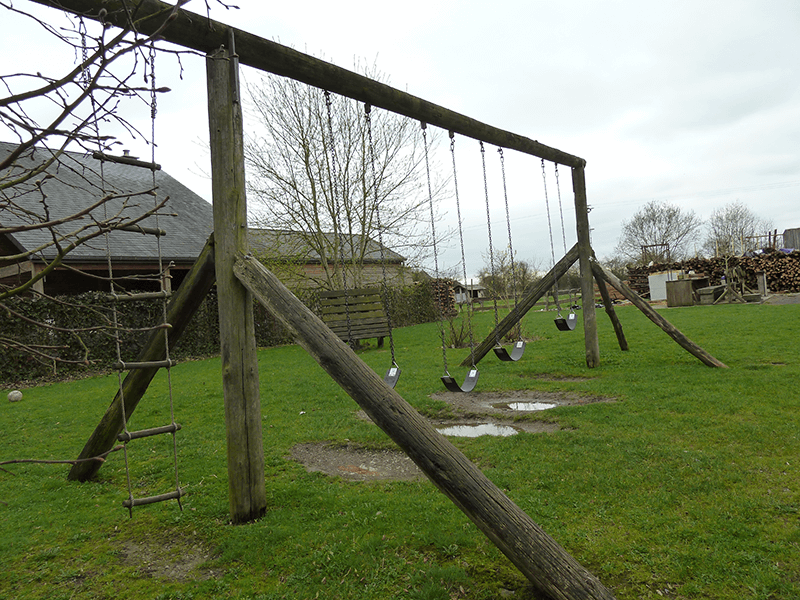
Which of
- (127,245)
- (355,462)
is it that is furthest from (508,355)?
(127,245)

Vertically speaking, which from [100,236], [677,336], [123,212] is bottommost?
[677,336]

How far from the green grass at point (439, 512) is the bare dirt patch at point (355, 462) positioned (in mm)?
169

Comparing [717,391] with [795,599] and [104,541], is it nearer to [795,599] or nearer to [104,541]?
[795,599]

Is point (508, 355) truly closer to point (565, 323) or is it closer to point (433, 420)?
point (433, 420)

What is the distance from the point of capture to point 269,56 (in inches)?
130

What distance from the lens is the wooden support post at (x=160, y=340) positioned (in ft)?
11.3

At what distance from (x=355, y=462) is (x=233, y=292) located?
2.01 meters

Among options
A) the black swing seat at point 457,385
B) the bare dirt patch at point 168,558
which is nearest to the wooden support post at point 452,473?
the bare dirt patch at point 168,558

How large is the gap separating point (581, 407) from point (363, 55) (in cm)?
1182

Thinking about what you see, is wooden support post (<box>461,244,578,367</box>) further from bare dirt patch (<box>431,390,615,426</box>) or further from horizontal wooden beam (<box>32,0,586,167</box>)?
horizontal wooden beam (<box>32,0,586,167</box>)

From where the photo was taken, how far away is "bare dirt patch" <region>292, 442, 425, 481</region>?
13.5 ft

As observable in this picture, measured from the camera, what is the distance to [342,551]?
2.82 m

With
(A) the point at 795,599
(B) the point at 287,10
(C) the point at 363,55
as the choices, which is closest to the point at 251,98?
(C) the point at 363,55

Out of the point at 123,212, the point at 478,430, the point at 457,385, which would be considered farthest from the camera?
the point at 123,212
